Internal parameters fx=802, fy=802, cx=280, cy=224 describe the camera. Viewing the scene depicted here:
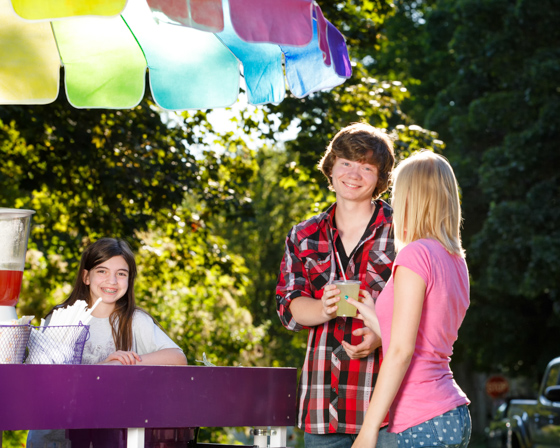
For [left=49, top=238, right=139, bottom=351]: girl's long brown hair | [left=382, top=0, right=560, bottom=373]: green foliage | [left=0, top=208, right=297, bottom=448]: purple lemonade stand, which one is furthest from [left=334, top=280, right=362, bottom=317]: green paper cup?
[left=382, top=0, right=560, bottom=373]: green foliage

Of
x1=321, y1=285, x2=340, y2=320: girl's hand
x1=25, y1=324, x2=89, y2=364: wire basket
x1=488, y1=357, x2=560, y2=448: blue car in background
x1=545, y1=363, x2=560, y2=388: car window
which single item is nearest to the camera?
A: x1=25, y1=324, x2=89, y2=364: wire basket

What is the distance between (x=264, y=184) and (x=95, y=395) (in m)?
21.1

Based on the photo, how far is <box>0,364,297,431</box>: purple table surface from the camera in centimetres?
249

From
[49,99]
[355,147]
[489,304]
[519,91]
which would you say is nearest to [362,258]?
[355,147]

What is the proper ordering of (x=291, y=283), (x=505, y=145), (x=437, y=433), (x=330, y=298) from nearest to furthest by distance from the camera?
(x=437, y=433)
(x=330, y=298)
(x=291, y=283)
(x=505, y=145)

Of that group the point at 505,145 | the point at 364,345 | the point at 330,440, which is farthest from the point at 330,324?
the point at 505,145

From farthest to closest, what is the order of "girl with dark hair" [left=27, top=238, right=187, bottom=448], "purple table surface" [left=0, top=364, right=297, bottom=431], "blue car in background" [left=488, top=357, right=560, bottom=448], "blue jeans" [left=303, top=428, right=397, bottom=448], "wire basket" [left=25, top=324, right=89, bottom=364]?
"blue car in background" [left=488, top=357, right=560, bottom=448]
"girl with dark hair" [left=27, top=238, right=187, bottom=448]
"blue jeans" [left=303, top=428, right=397, bottom=448]
"wire basket" [left=25, top=324, right=89, bottom=364]
"purple table surface" [left=0, top=364, right=297, bottom=431]

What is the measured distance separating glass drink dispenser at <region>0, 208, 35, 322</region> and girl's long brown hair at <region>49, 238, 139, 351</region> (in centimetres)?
70

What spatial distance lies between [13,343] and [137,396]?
19.9 inches

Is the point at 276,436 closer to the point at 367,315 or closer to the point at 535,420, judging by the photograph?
the point at 367,315

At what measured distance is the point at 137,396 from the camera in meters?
2.66

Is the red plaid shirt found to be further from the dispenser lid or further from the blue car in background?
the blue car in background

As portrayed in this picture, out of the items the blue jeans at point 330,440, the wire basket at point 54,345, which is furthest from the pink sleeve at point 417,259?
the wire basket at point 54,345

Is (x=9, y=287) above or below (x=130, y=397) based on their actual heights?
above
